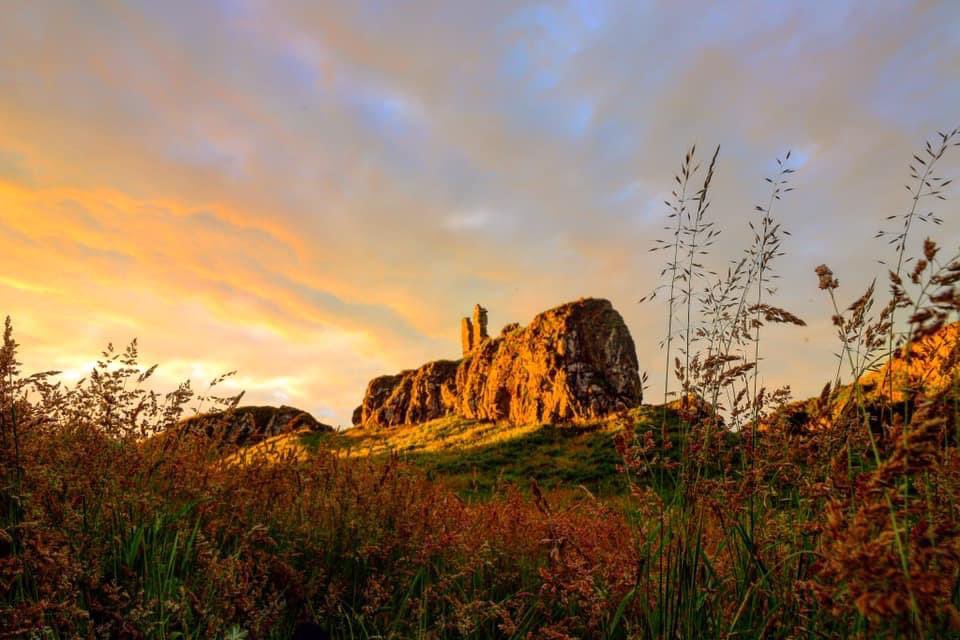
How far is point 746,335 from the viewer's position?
3.57m

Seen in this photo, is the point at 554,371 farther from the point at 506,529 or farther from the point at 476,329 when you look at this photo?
the point at 476,329

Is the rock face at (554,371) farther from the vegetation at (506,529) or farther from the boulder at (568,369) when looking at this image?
the vegetation at (506,529)

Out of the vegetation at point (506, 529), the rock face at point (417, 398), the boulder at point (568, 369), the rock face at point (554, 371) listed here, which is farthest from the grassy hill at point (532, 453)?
the vegetation at point (506, 529)

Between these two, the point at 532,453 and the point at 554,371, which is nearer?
the point at 532,453

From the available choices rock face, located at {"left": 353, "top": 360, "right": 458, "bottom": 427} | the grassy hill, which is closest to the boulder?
the grassy hill

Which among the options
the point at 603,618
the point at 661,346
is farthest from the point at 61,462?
the point at 661,346

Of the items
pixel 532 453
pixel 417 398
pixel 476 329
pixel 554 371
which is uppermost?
pixel 476 329

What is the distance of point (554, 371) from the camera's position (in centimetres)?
4959

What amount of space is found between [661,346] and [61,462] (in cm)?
377

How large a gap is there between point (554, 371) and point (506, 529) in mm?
44598

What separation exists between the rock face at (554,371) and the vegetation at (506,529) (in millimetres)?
32729

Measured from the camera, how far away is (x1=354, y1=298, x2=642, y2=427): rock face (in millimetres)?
46938

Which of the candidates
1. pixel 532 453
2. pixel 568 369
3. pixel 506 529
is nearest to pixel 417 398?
pixel 568 369

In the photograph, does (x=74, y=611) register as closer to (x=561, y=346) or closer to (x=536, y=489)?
(x=536, y=489)
